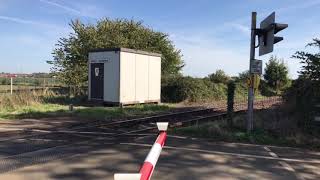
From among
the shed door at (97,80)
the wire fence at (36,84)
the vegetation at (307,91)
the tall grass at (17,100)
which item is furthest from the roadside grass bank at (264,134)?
the wire fence at (36,84)

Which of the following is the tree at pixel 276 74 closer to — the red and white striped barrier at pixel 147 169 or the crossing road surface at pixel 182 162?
the crossing road surface at pixel 182 162

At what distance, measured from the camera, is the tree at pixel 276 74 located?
48281 millimetres

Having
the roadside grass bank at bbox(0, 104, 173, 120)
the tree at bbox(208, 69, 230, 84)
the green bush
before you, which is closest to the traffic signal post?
the roadside grass bank at bbox(0, 104, 173, 120)

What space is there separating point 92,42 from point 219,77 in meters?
14.6

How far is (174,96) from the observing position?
109ft

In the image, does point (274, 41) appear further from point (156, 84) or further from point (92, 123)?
point (156, 84)

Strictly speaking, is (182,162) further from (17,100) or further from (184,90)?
(184,90)

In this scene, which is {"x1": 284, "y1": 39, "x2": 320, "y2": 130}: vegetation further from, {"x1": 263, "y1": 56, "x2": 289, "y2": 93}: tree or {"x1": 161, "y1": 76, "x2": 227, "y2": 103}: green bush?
{"x1": 263, "y1": 56, "x2": 289, "y2": 93}: tree

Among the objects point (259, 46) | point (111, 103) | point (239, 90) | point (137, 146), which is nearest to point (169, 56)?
point (239, 90)

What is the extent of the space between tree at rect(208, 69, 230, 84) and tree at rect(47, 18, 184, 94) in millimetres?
4418

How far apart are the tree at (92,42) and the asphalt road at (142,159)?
20.1 metres

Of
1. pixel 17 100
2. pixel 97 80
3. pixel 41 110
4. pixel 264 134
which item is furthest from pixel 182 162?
pixel 97 80

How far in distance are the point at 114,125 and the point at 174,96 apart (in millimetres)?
16651

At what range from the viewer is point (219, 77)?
44.9m
